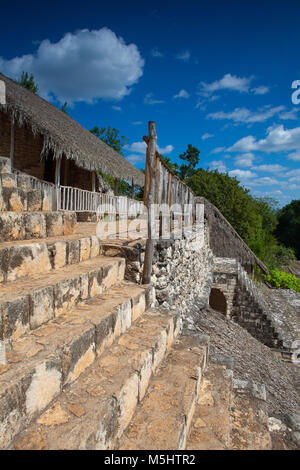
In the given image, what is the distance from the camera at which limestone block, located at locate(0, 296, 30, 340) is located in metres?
1.51

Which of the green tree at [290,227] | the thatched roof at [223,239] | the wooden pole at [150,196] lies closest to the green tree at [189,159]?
the green tree at [290,227]

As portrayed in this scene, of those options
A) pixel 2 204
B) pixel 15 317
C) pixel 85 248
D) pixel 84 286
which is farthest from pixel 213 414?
pixel 2 204

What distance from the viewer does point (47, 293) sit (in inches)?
72.3

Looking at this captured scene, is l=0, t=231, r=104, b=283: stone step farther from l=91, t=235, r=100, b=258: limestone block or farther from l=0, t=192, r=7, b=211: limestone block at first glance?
l=0, t=192, r=7, b=211: limestone block

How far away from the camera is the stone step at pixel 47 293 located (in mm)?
1567

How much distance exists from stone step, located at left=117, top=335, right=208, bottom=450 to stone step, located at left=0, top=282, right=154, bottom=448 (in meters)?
0.44

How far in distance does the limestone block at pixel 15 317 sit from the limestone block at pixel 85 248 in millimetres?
1194

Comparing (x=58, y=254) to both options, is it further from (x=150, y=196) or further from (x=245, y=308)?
(x=245, y=308)

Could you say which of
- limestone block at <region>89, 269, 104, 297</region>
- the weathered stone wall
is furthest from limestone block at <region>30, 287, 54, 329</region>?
the weathered stone wall

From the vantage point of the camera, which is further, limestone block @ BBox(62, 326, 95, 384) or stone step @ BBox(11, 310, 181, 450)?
limestone block @ BBox(62, 326, 95, 384)

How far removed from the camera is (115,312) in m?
2.11

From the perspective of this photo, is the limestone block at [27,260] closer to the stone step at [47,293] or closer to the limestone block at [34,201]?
the stone step at [47,293]
